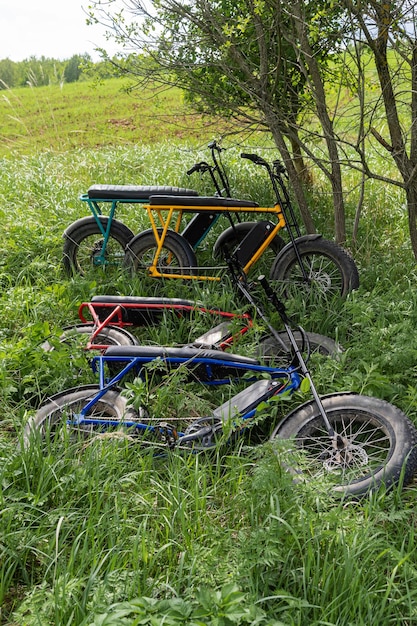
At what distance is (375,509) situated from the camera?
8.74ft

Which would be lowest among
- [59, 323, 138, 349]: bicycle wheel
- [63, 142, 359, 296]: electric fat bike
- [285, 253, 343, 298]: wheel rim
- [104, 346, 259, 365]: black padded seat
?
[59, 323, 138, 349]: bicycle wheel

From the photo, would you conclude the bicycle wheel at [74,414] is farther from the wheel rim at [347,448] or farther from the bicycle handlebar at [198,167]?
the bicycle handlebar at [198,167]

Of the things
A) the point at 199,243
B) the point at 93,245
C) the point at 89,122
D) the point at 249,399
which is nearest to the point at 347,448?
the point at 249,399

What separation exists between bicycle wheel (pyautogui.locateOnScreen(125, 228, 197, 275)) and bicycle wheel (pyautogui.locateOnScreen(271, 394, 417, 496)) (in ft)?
7.10

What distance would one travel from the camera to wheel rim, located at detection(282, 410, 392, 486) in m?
2.94

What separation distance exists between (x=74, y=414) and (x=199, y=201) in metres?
2.42

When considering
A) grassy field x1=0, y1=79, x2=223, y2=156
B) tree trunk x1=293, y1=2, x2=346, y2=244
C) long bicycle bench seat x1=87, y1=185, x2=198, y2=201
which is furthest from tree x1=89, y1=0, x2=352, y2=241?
grassy field x1=0, y1=79, x2=223, y2=156

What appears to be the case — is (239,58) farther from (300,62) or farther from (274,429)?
(274,429)

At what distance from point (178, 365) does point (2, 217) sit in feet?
12.5

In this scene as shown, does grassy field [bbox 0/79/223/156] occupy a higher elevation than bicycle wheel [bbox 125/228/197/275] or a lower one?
higher

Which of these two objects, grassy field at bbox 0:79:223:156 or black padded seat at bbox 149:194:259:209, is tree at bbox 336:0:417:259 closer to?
black padded seat at bbox 149:194:259:209

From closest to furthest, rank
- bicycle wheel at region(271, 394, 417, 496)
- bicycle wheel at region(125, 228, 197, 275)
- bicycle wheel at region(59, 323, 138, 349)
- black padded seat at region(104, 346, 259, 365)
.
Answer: bicycle wheel at region(271, 394, 417, 496), black padded seat at region(104, 346, 259, 365), bicycle wheel at region(59, 323, 138, 349), bicycle wheel at region(125, 228, 197, 275)

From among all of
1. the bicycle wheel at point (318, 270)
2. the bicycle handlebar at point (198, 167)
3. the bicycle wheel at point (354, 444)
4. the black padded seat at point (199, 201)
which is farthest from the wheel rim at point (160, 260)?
A: the bicycle wheel at point (354, 444)

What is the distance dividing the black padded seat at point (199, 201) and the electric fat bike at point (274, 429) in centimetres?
165
